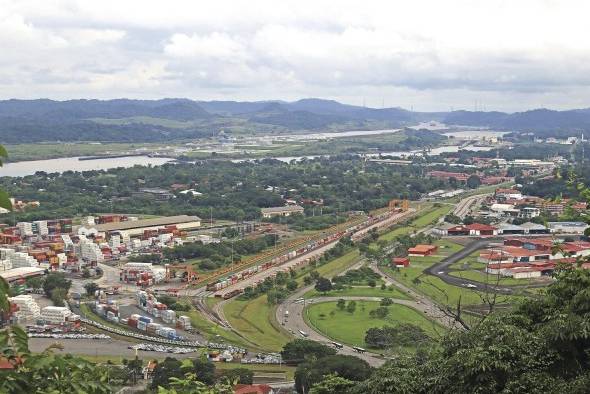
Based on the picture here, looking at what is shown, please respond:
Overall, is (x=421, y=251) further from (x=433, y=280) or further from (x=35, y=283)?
(x=35, y=283)

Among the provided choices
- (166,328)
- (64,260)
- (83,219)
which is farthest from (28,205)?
(166,328)

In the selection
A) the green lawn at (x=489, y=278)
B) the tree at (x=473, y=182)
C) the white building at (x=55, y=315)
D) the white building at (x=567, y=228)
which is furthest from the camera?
the tree at (x=473, y=182)

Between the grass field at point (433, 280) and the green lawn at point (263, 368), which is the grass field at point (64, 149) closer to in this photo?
the grass field at point (433, 280)

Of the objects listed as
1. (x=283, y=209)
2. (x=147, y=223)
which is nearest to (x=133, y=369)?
(x=147, y=223)

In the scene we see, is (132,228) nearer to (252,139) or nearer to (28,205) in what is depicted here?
(28,205)

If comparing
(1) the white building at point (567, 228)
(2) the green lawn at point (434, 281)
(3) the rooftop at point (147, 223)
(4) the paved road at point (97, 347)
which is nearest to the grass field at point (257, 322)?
(4) the paved road at point (97, 347)

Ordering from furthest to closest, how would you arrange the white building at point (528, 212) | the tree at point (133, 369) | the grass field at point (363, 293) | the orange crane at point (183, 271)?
1. the white building at point (528, 212)
2. the orange crane at point (183, 271)
3. the grass field at point (363, 293)
4. the tree at point (133, 369)
